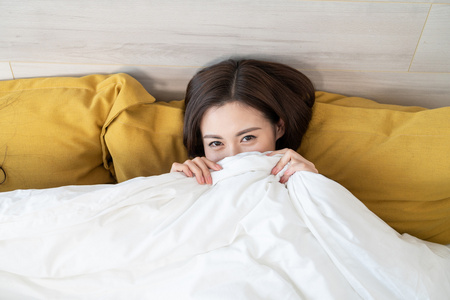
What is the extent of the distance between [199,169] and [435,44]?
0.95 metres

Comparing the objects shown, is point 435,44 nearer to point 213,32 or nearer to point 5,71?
point 213,32

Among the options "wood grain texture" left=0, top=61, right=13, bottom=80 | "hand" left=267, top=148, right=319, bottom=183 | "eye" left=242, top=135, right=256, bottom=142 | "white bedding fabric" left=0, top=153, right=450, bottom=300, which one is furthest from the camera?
"wood grain texture" left=0, top=61, right=13, bottom=80

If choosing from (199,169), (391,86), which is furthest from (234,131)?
(391,86)

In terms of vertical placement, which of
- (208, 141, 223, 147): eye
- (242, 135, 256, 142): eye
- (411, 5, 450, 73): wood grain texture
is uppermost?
(411, 5, 450, 73): wood grain texture

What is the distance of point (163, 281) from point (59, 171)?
596mm

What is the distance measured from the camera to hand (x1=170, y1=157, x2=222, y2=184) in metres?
1.07

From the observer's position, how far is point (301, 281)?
835mm

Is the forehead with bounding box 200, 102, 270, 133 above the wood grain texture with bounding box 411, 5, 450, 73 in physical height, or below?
below

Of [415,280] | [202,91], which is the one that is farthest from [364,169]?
[202,91]

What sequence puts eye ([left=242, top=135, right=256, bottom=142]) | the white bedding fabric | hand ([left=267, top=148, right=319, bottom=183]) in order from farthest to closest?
eye ([left=242, top=135, right=256, bottom=142])
hand ([left=267, top=148, right=319, bottom=183])
the white bedding fabric

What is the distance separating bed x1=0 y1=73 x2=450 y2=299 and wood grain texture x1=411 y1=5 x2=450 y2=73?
24 centimetres

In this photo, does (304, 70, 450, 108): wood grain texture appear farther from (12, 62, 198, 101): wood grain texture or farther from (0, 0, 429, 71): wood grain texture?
(12, 62, 198, 101): wood grain texture

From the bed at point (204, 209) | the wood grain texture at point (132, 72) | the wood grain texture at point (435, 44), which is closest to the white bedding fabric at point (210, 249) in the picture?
the bed at point (204, 209)

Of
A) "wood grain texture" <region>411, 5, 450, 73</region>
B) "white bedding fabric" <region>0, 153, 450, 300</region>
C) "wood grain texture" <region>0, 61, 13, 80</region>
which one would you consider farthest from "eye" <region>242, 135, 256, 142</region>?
"wood grain texture" <region>0, 61, 13, 80</region>
